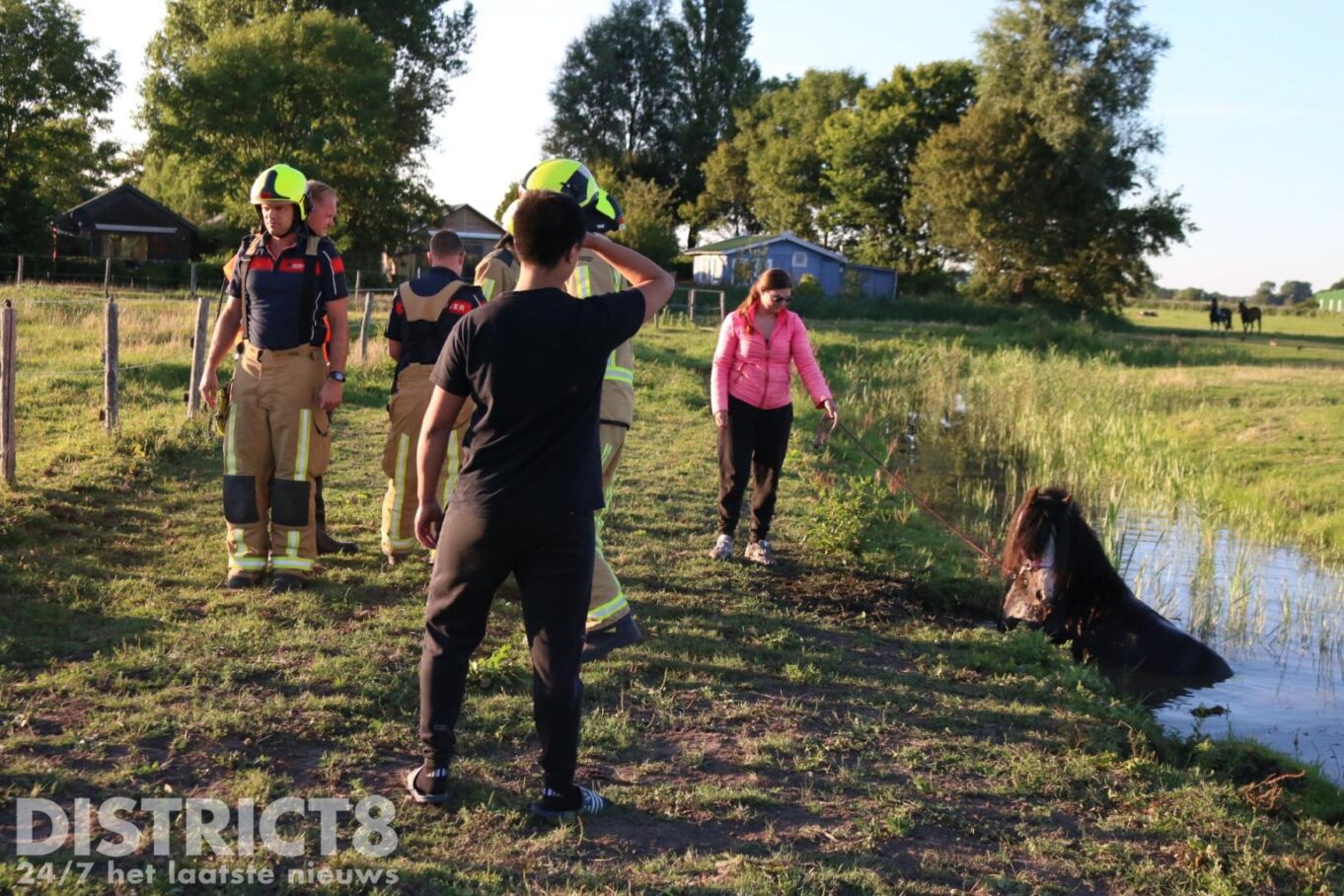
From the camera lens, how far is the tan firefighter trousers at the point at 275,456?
6.23 metres

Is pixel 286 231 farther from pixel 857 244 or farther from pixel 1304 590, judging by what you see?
pixel 857 244

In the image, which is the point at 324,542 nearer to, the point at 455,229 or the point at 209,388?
the point at 209,388

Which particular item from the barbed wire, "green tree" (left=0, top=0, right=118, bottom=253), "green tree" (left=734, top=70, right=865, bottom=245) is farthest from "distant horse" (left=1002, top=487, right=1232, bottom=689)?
"green tree" (left=734, top=70, right=865, bottom=245)

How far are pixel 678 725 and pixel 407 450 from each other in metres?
2.70

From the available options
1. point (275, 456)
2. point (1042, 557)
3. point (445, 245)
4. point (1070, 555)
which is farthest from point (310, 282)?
point (1070, 555)

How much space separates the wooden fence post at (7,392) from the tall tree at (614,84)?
60763mm

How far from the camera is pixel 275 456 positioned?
6.36 m

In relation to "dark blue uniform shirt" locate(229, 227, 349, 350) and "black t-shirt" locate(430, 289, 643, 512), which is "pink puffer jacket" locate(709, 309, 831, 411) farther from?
"black t-shirt" locate(430, 289, 643, 512)

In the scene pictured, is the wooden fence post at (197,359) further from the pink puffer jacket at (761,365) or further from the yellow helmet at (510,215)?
the yellow helmet at (510,215)

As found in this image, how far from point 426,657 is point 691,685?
5.73 ft

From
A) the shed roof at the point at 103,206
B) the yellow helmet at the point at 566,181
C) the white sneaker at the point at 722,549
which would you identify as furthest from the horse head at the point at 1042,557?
the shed roof at the point at 103,206

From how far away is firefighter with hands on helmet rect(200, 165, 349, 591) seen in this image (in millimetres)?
6180

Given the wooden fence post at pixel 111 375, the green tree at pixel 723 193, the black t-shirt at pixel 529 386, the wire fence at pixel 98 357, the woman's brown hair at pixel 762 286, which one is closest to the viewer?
the black t-shirt at pixel 529 386

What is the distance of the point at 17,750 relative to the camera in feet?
12.9
